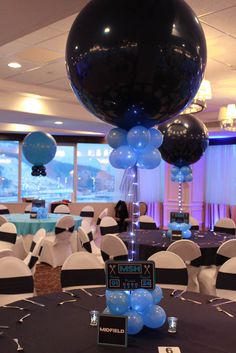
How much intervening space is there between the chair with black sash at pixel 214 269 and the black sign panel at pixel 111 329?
286 centimetres

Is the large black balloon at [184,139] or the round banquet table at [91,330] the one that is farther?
the large black balloon at [184,139]

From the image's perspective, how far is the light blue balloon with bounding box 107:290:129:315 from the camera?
2.13 metres

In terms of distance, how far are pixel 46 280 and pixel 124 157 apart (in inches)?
179

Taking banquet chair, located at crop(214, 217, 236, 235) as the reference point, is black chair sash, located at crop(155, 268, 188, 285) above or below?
below

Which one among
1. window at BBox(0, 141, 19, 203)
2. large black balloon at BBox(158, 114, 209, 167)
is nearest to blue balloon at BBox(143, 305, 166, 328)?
large black balloon at BBox(158, 114, 209, 167)

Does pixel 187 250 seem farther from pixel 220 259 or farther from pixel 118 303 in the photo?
pixel 118 303

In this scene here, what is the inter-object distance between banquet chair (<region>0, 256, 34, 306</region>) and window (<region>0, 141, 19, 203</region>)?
894cm

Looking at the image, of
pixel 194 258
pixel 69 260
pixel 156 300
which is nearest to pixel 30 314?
pixel 156 300

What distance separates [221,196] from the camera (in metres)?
11.2

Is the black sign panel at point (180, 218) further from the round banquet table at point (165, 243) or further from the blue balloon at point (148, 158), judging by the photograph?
the blue balloon at point (148, 158)

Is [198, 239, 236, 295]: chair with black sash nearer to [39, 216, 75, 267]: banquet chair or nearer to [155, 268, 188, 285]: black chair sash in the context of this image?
[155, 268, 188, 285]: black chair sash

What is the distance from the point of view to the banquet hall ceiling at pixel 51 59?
10.6 feet

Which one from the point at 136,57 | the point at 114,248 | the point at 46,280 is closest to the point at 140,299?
the point at 136,57

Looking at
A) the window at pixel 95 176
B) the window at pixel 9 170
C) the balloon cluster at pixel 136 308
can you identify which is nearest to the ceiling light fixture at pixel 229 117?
the balloon cluster at pixel 136 308
